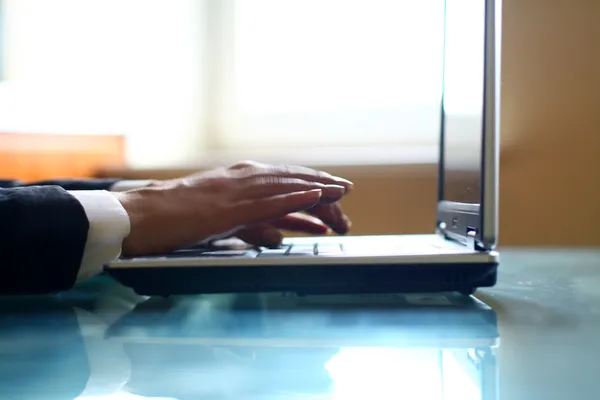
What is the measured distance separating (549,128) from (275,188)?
2.41ft

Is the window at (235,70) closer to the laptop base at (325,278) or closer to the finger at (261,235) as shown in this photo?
the finger at (261,235)

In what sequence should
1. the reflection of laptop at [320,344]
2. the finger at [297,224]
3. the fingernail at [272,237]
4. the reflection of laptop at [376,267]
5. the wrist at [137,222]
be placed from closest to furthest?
the reflection of laptop at [320,344] < the reflection of laptop at [376,267] < the wrist at [137,222] < the fingernail at [272,237] < the finger at [297,224]

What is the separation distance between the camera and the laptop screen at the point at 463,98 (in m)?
0.57

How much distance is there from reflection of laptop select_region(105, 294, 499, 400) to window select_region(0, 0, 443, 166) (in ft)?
3.02

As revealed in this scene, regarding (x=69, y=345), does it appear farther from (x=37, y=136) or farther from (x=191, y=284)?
(x=37, y=136)

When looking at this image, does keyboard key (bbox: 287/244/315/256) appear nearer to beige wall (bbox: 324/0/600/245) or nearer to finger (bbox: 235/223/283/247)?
finger (bbox: 235/223/283/247)

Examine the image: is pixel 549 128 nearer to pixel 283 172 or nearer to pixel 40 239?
pixel 283 172

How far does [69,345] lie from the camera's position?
1.38ft

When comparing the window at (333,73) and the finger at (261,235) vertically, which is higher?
the window at (333,73)

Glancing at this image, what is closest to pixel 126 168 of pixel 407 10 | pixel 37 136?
pixel 37 136

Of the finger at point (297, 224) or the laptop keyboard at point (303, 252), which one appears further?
the finger at point (297, 224)

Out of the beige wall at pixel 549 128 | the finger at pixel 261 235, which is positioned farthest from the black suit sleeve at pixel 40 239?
the beige wall at pixel 549 128

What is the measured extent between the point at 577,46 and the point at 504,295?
772mm

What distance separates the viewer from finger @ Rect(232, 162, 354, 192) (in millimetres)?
689
